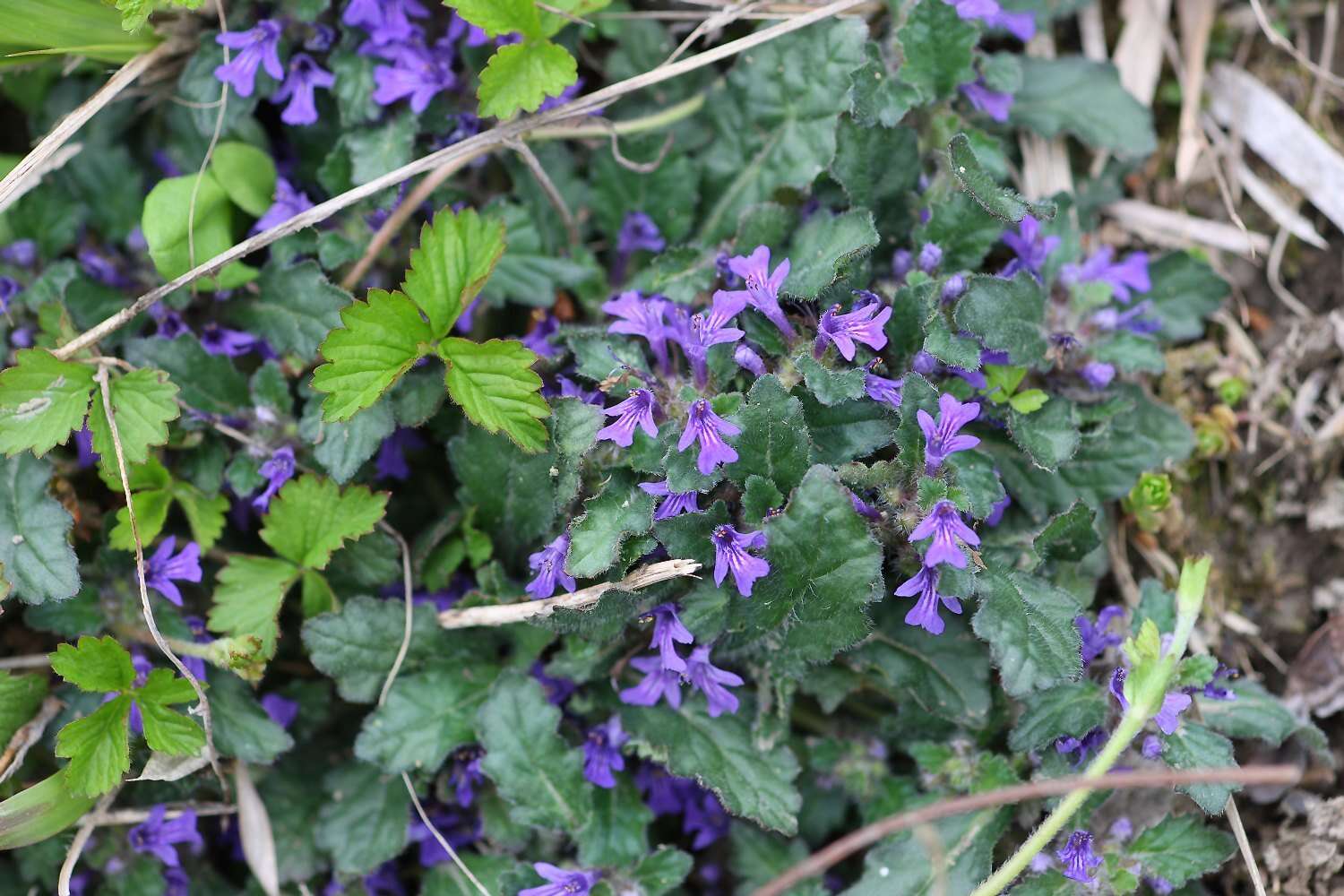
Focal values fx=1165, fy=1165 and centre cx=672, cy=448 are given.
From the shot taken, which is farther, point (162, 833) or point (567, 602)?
point (162, 833)

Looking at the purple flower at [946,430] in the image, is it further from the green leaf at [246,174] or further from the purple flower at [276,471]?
the green leaf at [246,174]

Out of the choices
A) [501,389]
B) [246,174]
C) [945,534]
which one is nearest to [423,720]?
[501,389]

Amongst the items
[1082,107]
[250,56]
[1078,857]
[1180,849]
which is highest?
[250,56]

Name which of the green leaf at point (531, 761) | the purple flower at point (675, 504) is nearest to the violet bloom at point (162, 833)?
the green leaf at point (531, 761)

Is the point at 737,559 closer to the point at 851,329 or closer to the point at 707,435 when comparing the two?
the point at 707,435

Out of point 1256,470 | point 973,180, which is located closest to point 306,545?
point 973,180

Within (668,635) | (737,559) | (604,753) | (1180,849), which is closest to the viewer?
(737,559)

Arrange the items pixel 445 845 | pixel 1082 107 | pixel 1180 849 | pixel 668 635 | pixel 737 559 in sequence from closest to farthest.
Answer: pixel 737 559, pixel 668 635, pixel 1180 849, pixel 445 845, pixel 1082 107
